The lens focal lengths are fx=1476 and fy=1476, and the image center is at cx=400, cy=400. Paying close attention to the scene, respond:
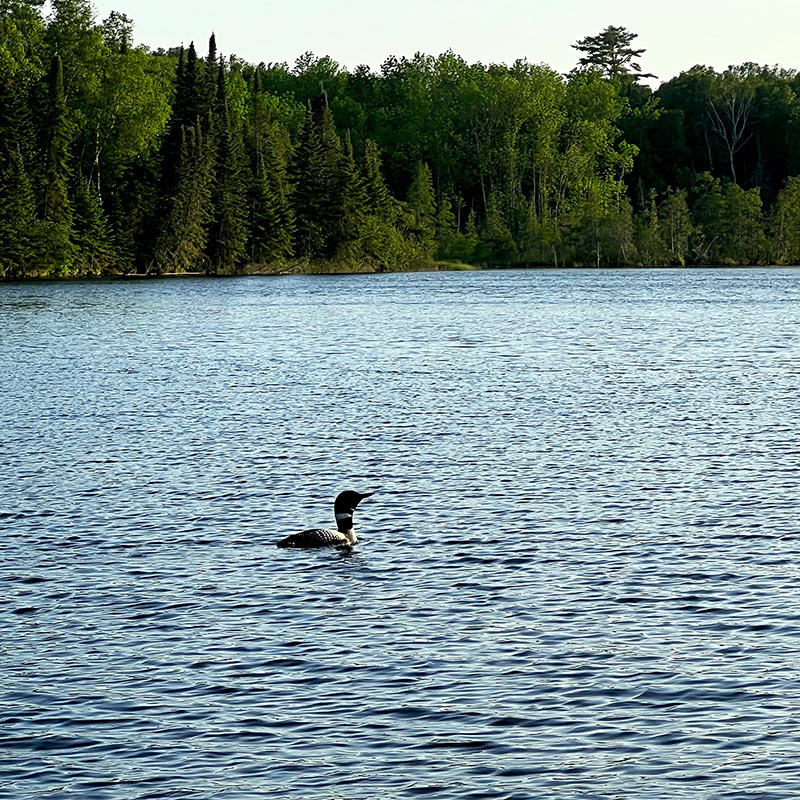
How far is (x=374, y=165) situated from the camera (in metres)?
152

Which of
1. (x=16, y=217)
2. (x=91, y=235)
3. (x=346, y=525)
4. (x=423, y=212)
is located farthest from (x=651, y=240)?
(x=346, y=525)

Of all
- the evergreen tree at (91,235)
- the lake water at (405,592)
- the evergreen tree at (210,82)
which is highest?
the evergreen tree at (210,82)

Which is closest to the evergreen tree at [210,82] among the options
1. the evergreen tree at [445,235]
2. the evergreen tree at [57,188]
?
the evergreen tree at [57,188]

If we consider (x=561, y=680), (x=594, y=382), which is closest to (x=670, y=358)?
(x=594, y=382)

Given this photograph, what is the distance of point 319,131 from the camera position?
145 m

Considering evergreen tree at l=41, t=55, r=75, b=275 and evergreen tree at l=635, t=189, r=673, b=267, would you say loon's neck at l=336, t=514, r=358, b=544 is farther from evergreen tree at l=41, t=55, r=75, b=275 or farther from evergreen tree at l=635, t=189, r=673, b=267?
evergreen tree at l=635, t=189, r=673, b=267

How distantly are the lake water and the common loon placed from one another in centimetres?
28

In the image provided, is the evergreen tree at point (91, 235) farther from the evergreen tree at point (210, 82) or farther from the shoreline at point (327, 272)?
the evergreen tree at point (210, 82)

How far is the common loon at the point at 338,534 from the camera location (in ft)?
64.5

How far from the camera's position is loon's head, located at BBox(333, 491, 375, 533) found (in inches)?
779

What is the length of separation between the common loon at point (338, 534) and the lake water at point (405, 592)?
275mm

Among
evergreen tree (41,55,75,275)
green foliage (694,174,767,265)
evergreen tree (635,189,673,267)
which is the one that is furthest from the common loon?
evergreen tree (635,189,673,267)

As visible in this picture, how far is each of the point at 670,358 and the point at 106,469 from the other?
27.9 metres

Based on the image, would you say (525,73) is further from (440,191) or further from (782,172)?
(782,172)
